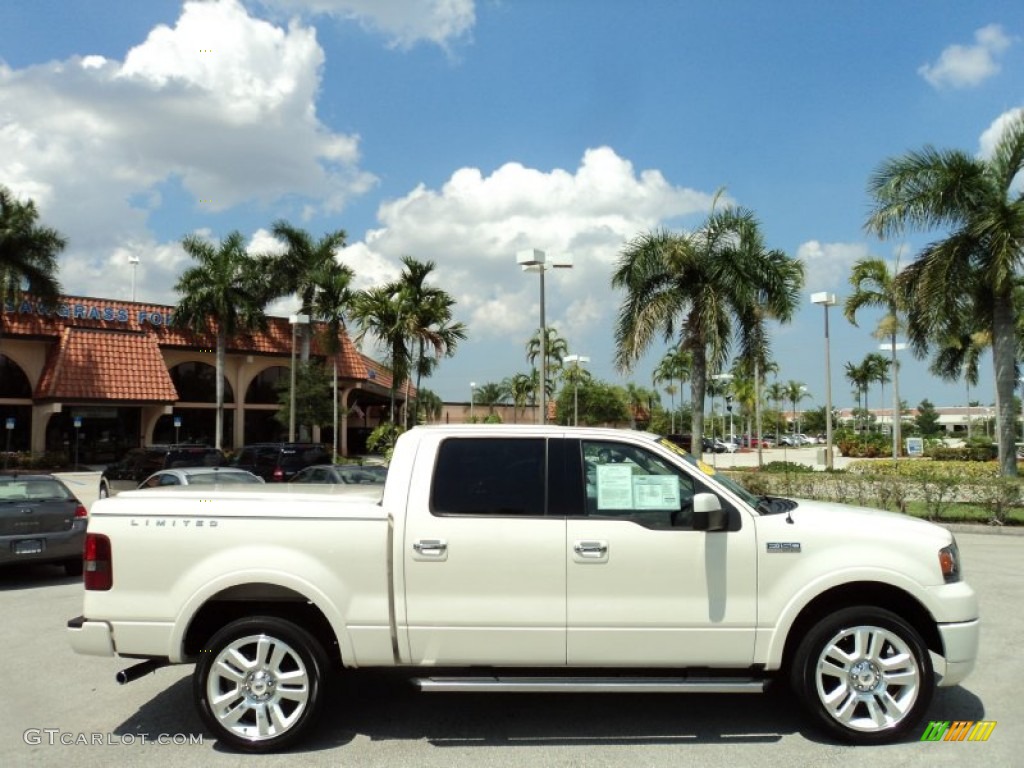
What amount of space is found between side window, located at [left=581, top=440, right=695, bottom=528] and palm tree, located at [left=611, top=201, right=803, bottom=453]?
17226 mm

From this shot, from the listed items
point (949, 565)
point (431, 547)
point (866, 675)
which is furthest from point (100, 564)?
point (949, 565)

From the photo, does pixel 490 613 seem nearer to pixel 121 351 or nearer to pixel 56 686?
pixel 56 686

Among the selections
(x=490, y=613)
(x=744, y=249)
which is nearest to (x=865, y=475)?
(x=744, y=249)

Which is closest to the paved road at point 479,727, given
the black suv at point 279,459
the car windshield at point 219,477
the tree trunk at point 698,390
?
the car windshield at point 219,477

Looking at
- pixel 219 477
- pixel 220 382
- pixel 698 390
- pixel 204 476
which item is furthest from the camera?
pixel 220 382

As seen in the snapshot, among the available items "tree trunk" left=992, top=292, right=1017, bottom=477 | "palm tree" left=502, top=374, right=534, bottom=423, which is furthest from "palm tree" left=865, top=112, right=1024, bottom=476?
"palm tree" left=502, top=374, right=534, bottom=423

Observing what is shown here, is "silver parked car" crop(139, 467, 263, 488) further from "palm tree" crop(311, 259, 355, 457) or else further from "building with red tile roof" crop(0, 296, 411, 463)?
"palm tree" crop(311, 259, 355, 457)

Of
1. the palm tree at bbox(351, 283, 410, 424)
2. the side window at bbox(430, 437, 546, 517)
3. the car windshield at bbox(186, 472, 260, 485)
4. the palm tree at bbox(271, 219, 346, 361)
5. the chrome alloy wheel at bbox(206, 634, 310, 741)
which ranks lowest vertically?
the chrome alloy wheel at bbox(206, 634, 310, 741)

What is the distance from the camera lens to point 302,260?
44.1 meters

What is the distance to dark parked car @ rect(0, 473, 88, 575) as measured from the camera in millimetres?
10148

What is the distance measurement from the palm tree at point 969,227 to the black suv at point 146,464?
62.9 feet

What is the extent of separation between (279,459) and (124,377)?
16.3m

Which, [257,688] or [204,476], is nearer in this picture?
[257,688]

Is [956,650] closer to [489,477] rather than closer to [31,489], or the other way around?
[489,477]
